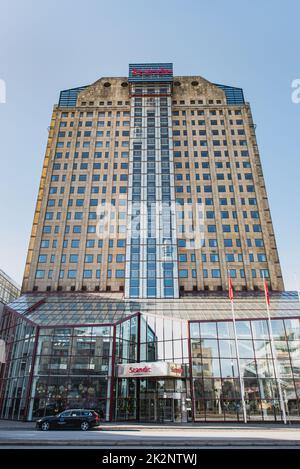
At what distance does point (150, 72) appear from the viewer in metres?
85.5

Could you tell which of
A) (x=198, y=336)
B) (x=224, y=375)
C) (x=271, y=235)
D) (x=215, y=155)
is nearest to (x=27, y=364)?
(x=198, y=336)

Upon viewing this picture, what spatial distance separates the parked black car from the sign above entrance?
9238 millimetres

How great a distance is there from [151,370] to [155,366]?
0.62 m

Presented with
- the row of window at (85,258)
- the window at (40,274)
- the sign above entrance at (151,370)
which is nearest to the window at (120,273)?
the row of window at (85,258)

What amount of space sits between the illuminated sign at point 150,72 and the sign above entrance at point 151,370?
7229cm

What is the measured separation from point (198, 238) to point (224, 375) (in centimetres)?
3356

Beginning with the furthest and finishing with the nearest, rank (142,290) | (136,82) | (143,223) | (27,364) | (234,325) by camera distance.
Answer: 1. (136,82)
2. (143,223)
3. (142,290)
4. (27,364)
5. (234,325)

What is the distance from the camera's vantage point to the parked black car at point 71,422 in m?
26.0

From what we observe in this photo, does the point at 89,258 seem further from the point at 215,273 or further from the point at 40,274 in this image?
the point at 215,273

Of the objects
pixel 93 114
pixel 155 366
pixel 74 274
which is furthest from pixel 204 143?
pixel 155 366

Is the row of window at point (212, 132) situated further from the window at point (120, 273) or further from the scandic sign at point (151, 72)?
the window at point (120, 273)

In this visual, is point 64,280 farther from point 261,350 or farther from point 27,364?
point 261,350

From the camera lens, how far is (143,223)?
64812 millimetres

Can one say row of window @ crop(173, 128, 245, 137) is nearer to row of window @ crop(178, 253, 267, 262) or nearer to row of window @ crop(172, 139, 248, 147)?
row of window @ crop(172, 139, 248, 147)
